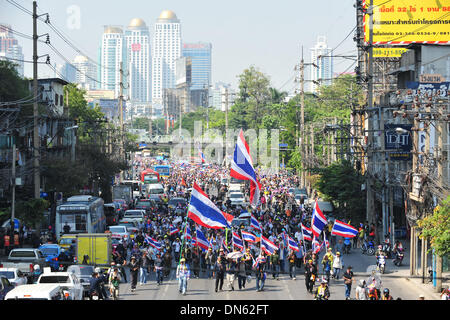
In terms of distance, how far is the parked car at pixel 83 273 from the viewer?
83.5 ft

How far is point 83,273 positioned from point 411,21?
35819mm

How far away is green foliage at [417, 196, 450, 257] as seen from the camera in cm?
2456

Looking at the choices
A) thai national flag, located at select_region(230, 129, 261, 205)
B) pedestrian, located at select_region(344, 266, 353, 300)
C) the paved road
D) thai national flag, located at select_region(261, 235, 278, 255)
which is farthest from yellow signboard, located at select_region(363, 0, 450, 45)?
pedestrian, located at select_region(344, 266, 353, 300)

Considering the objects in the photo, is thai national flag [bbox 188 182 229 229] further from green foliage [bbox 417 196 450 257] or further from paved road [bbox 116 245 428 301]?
green foliage [bbox 417 196 450 257]

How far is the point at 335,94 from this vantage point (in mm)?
123500

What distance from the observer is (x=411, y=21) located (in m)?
54.0

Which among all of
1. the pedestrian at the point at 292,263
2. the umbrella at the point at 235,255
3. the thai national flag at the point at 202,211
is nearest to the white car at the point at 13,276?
the thai national flag at the point at 202,211

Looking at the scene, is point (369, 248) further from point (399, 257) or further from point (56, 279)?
point (56, 279)

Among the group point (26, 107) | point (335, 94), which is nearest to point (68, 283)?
point (26, 107)

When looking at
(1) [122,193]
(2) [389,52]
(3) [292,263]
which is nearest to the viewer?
(3) [292,263]

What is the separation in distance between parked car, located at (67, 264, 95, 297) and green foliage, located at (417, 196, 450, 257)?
37.4 feet

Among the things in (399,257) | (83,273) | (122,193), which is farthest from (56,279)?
(122,193)

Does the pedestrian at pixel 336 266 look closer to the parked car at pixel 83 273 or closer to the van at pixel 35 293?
the parked car at pixel 83 273
